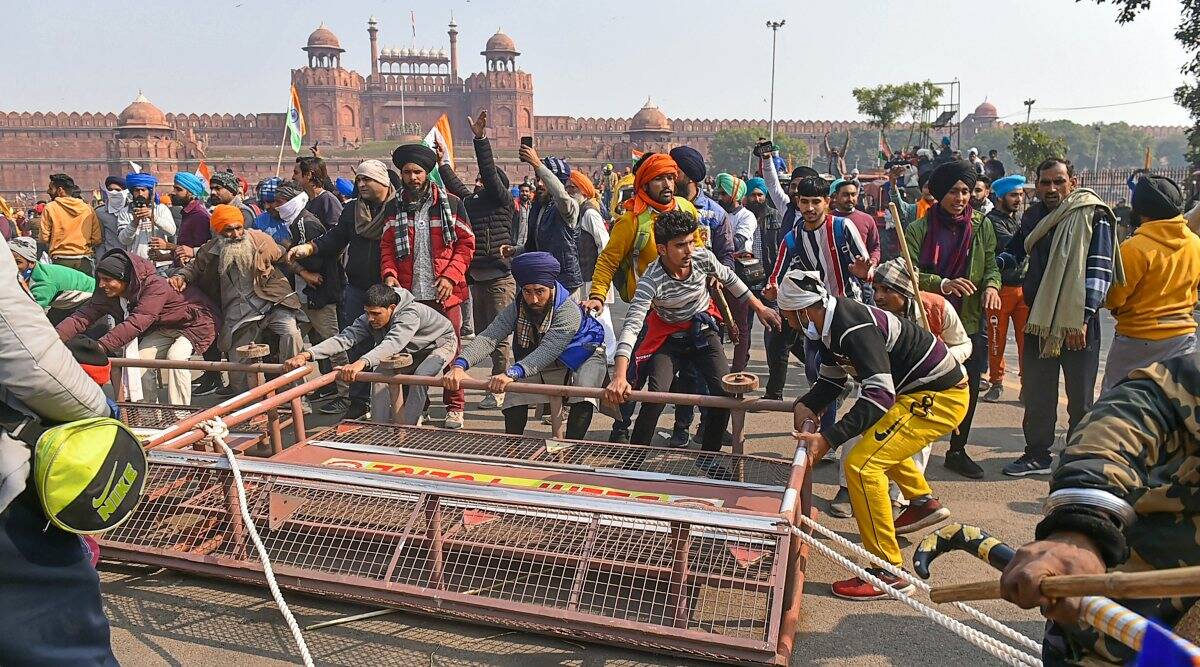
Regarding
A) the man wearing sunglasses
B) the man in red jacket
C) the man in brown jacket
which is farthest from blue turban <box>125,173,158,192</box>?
the man wearing sunglasses

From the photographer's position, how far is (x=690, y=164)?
23.1 feet

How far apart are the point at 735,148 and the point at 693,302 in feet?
266

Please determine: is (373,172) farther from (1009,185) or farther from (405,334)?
(1009,185)

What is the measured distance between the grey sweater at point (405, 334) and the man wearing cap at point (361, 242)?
2.83 feet

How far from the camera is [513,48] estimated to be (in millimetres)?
89500

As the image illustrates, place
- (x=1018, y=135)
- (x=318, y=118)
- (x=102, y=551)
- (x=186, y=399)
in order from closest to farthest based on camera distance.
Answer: (x=102, y=551)
(x=186, y=399)
(x=1018, y=135)
(x=318, y=118)

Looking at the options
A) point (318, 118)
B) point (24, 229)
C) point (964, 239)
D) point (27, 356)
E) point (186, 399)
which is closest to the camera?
point (27, 356)

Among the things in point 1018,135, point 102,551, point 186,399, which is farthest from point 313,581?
point 1018,135

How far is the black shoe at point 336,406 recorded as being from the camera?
7219 mm

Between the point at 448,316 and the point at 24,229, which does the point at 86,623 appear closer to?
the point at 448,316

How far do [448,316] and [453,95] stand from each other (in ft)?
286

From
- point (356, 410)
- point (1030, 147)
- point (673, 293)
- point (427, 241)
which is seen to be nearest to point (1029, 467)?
point (673, 293)

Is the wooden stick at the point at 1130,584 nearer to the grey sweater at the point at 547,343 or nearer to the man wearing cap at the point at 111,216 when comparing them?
the grey sweater at the point at 547,343

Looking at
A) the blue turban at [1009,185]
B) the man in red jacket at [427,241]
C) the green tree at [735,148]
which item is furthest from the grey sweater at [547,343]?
the green tree at [735,148]
